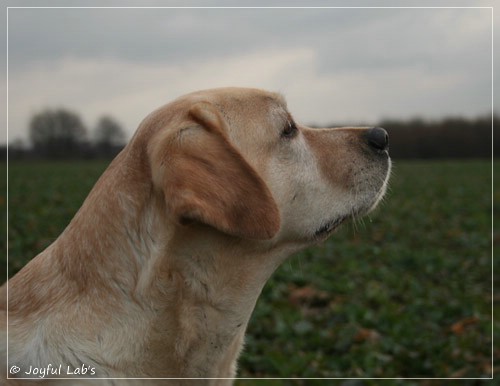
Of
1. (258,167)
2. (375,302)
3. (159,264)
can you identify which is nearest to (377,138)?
(258,167)

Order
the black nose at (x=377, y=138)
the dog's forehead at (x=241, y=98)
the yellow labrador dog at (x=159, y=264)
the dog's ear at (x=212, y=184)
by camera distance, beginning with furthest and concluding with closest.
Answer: the black nose at (x=377, y=138) → the dog's forehead at (x=241, y=98) → the yellow labrador dog at (x=159, y=264) → the dog's ear at (x=212, y=184)

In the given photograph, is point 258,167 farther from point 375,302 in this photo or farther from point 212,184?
point 375,302

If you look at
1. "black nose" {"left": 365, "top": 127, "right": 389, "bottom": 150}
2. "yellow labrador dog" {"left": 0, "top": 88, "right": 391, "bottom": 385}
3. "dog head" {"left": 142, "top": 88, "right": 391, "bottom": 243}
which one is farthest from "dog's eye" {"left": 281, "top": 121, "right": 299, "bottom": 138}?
"black nose" {"left": 365, "top": 127, "right": 389, "bottom": 150}

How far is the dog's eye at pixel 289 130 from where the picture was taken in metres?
3.47

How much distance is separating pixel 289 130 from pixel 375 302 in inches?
201

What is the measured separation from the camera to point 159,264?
9.45ft

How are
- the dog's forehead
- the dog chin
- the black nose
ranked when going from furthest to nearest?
the black nose, the dog chin, the dog's forehead

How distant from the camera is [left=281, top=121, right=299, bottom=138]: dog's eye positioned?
3473mm

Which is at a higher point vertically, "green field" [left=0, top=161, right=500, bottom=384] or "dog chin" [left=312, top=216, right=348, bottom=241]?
"dog chin" [left=312, top=216, right=348, bottom=241]

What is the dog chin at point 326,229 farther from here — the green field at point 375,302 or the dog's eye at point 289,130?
the dog's eye at point 289,130

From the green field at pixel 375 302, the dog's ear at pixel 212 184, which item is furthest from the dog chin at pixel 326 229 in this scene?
the dog's ear at pixel 212 184

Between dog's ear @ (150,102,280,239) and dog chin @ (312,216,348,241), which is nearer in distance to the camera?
dog's ear @ (150,102,280,239)

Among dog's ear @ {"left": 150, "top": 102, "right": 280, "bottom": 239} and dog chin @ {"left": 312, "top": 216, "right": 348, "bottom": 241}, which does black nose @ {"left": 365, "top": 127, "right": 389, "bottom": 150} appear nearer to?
dog chin @ {"left": 312, "top": 216, "right": 348, "bottom": 241}

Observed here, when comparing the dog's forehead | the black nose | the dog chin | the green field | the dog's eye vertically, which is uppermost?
the dog's forehead
